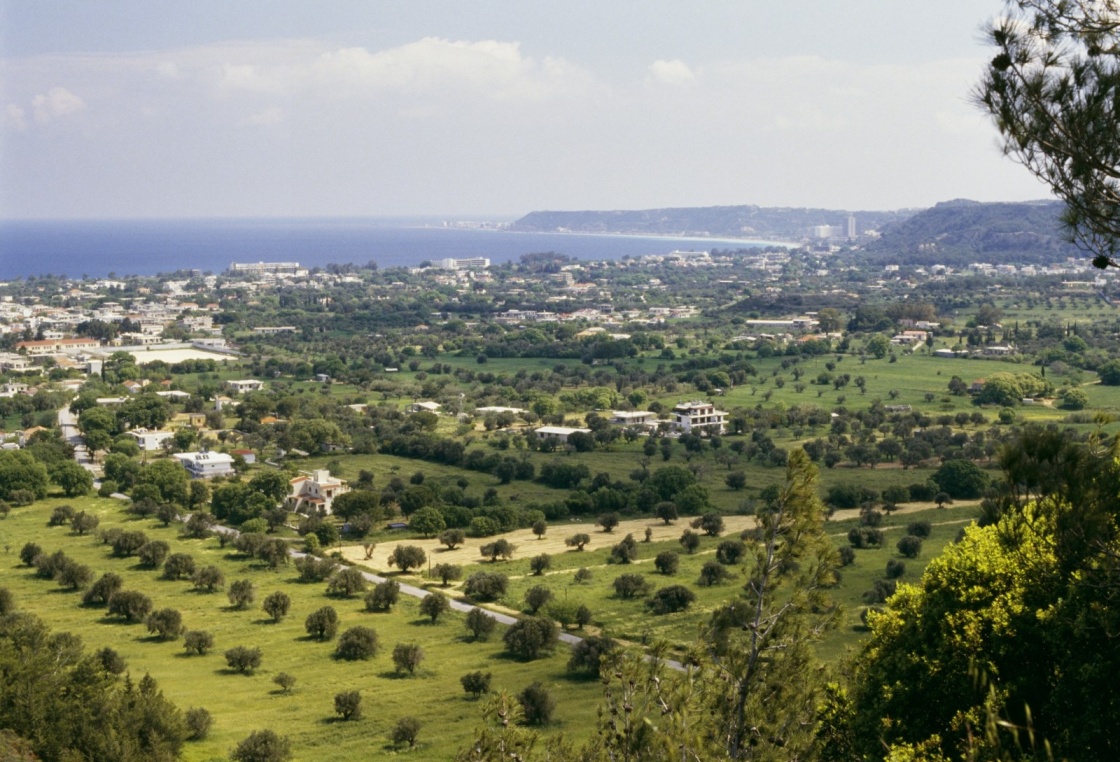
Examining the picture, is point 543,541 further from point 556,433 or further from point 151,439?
point 151,439

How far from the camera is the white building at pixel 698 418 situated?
62281mm

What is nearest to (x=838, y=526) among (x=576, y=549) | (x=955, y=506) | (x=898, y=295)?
(x=955, y=506)

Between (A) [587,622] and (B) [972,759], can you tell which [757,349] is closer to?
(A) [587,622]

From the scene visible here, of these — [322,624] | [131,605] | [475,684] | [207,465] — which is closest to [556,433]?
[207,465]

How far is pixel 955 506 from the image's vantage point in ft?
147

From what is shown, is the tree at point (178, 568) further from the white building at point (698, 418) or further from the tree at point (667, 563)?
the white building at point (698, 418)

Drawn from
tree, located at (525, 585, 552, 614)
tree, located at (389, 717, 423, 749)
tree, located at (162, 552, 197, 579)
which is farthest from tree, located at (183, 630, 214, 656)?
tree, located at (525, 585, 552, 614)

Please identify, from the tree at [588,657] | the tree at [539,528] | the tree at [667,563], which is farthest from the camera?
the tree at [539,528]

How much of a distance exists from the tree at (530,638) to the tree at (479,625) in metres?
1.28

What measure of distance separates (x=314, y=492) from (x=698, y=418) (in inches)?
956

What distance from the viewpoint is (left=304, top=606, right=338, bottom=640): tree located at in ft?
99.0

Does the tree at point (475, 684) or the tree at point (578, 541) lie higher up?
the tree at point (475, 684)

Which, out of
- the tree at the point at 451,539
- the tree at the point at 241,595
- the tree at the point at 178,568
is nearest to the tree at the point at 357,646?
the tree at the point at 241,595

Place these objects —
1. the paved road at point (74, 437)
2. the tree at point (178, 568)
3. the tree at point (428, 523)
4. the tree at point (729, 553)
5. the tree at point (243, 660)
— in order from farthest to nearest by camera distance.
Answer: the paved road at point (74, 437) < the tree at point (428, 523) < the tree at point (729, 553) < the tree at point (178, 568) < the tree at point (243, 660)
